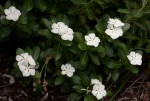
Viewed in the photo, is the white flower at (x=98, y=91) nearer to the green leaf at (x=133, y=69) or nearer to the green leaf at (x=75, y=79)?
the green leaf at (x=75, y=79)

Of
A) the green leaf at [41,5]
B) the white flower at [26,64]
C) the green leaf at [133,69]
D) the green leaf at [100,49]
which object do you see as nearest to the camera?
the white flower at [26,64]

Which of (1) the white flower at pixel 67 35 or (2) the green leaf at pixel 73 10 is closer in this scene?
(1) the white flower at pixel 67 35

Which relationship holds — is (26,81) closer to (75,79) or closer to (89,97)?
(75,79)

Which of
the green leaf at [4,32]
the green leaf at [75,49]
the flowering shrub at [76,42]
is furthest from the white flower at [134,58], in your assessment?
the green leaf at [4,32]

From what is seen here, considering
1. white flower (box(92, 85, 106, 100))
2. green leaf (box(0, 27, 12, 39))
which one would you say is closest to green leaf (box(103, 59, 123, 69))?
white flower (box(92, 85, 106, 100))

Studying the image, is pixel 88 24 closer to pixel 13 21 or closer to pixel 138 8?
pixel 138 8

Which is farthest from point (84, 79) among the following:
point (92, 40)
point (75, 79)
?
point (92, 40)

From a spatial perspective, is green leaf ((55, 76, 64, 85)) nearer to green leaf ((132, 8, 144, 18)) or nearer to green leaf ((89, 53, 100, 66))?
green leaf ((89, 53, 100, 66))
